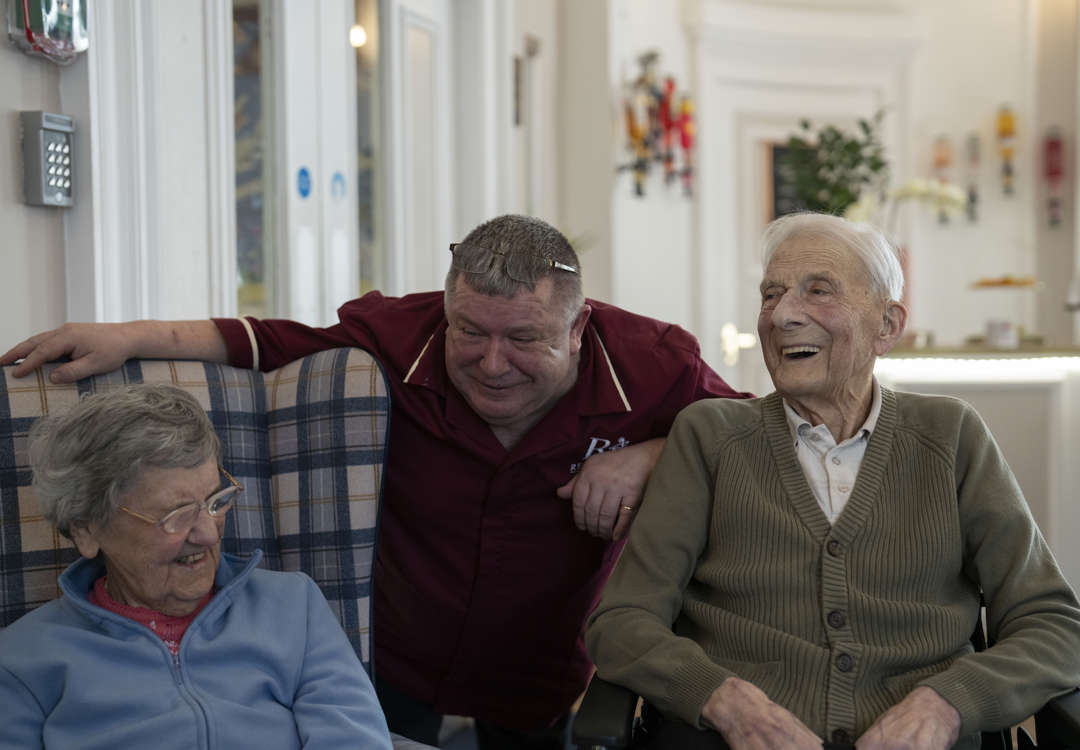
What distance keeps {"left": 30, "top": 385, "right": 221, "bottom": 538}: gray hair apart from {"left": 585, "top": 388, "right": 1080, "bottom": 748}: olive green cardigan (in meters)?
0.66

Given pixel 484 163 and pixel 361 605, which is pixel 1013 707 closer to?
pixel 361 605

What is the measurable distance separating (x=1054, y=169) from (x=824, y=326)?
5109 millimetres

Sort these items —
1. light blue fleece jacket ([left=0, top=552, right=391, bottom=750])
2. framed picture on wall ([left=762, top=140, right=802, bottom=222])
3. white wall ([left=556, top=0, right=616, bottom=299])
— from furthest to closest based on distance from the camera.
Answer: framed picture on wall ([left=762, top=140, right=802, bottom=222]), white wall ([left=556, top=0, right=616, bottom=299]), light blue fleece jacket ([left=0, top=552, right=391, bottom=750])

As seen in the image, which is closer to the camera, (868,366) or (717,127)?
(868,366)

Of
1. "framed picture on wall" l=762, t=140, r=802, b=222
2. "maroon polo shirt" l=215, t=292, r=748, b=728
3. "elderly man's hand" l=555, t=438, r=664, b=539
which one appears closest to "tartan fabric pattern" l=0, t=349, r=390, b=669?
"maroon polo shirt" l=215, t=292, r=748, b=728

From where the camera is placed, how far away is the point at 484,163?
397 cm

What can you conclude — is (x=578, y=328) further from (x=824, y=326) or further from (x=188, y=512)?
(x=188, y=512)

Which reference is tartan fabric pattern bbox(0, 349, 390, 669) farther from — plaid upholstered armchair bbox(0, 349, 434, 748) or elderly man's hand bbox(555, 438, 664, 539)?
elderly man's hand bbox(555, 438, 664, 539)

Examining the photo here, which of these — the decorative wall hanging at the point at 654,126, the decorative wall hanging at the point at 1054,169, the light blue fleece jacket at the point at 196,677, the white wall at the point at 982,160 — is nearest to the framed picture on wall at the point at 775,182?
the decorative wall hanging at the point at 654,126

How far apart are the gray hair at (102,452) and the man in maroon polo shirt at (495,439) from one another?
0.27 m

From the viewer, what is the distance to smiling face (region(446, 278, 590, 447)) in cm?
172

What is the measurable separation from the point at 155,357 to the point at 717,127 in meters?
4.50

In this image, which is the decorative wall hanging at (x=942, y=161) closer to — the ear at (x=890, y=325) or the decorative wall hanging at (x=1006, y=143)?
the decorative wall hanging at (x=1006, y=143)

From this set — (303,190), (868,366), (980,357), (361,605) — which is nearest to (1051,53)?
(980,357)
